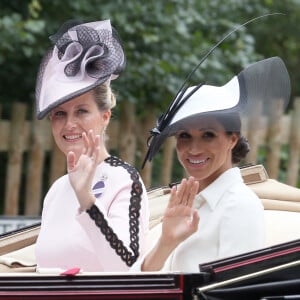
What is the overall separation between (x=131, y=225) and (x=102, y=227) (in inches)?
4.8

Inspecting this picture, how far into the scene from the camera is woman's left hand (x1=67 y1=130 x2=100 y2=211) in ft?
9.77

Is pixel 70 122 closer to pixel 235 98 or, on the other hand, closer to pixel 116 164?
pixel 116 164

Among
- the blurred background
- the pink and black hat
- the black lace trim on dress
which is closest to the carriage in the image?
the black lace trim on dress

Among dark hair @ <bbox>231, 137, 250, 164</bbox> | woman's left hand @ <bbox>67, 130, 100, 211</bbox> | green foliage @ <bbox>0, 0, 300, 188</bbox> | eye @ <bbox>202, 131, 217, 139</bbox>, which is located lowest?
woman's left hand @ <bbox>67, 130, 100, 211</bbox>

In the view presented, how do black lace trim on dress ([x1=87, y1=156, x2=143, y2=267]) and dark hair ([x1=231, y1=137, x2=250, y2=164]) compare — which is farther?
dark hair ([x1=231, y1=137, x2=250, y2=164])

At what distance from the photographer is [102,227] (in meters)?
3.03

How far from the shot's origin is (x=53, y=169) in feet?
23.8

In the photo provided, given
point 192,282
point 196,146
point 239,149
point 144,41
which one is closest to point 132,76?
point 144,41

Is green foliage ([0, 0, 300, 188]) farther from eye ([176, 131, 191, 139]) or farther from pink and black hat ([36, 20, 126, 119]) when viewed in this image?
eye ([176, 131, 191, 139])

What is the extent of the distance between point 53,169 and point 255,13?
2175mm

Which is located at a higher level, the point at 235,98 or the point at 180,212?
the point at 235,98

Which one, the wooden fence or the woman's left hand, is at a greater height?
the wooden fence

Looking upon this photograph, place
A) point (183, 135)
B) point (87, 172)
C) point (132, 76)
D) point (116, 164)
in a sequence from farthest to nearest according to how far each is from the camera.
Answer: point (132, 76) < point (116, 164) < point (183, 135) < point (87, 172)

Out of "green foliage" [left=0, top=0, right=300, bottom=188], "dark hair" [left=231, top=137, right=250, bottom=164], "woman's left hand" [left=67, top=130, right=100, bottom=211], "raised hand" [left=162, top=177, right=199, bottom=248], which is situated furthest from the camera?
"green foliage" [left=0, top=0, right=300, bottom=188]
